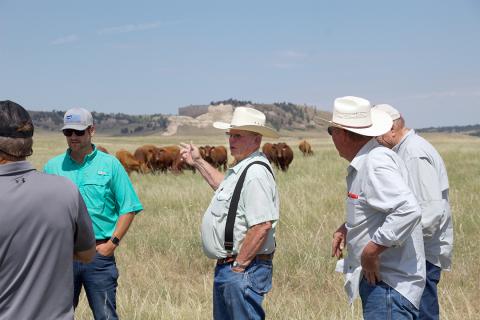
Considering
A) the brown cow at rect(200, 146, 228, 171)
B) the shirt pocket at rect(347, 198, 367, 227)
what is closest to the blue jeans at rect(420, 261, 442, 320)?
the shirt pocket at rect(347, 198, 367, 227)

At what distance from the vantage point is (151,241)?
800cm

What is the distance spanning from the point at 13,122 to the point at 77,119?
1.75 metres

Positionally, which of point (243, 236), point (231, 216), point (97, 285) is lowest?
point (97, 285)

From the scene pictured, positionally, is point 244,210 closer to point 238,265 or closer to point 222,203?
point 222,203

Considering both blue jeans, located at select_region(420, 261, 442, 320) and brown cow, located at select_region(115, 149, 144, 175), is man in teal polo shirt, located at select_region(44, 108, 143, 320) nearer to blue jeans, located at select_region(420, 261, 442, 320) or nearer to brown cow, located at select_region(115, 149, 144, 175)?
blue jeans, located at select_region(420, 261, 442, 320)

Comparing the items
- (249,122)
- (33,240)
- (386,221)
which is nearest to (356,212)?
(386,221)

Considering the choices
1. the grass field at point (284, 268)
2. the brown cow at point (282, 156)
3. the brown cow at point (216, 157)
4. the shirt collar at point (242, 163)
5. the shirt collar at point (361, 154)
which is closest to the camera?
the shirt collar at point (361, 154)

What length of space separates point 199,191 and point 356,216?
992 cm

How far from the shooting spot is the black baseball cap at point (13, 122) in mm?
2428

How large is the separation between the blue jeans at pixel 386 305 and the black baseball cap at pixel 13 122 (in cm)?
194

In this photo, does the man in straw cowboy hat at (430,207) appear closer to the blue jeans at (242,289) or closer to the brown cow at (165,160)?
the blue jeans at (242,289)

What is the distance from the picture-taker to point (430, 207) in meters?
3.79

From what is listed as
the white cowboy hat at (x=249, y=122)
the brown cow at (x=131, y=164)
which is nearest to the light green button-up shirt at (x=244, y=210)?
the white cowboy hat at (x=249, y=122)

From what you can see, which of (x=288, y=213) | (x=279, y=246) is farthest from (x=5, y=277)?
(x=288, y=213)
